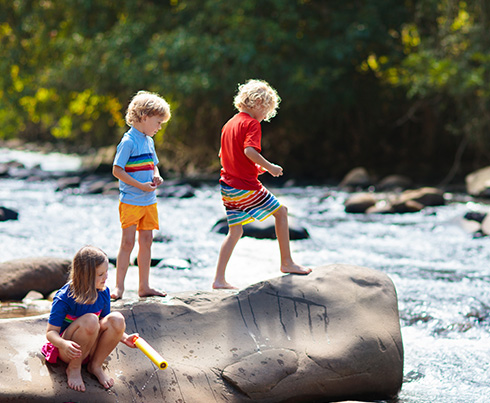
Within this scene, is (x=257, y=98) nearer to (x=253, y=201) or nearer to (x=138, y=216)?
(x=253, y=201)

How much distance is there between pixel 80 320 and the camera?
316 centimetres

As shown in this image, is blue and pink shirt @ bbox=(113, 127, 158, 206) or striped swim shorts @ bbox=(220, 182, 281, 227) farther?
striped swim shorts @ bbox=(220, 182, 281, 227)

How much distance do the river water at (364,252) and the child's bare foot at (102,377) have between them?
1.47 metres

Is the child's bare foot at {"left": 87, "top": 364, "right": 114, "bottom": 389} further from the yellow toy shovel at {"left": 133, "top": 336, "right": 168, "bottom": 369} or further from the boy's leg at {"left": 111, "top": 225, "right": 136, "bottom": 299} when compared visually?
the boy's leg at {"left": 111, "top": 225, "right": 136, "bottom": 299}

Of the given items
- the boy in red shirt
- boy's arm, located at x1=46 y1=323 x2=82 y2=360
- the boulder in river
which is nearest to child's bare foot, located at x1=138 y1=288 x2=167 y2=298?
the boy in red shirt

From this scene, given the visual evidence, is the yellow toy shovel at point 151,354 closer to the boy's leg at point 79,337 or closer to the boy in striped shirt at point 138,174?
the boy's leg at point 79,337

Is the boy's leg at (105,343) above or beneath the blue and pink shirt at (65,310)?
beneath

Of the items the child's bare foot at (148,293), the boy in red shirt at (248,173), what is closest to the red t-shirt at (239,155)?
Answer: the boy in red shirt at (248,173)

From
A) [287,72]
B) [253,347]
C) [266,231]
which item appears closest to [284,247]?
[253,347]

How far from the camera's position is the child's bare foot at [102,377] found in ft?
10.7

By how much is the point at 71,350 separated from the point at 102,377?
0.26m

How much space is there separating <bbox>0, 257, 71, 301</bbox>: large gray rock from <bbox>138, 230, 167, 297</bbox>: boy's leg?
1784 mm

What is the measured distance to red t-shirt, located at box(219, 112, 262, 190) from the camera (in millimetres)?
4391

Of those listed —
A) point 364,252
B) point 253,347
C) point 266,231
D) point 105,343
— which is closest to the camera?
point 105,343
